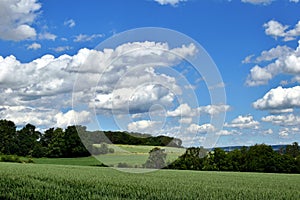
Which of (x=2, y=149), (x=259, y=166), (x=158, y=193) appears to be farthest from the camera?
(x=2, y=149)

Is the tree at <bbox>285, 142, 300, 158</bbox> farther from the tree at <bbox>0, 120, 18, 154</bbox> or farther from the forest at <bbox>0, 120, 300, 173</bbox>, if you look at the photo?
the tree at <bbox>0, 120, 18, 154</bbox>

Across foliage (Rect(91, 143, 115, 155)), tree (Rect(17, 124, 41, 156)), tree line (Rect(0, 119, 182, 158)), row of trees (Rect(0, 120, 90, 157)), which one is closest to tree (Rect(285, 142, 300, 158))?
tree line (Rect(0, 119, 182, 158))

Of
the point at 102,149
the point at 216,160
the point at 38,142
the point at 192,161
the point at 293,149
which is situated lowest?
the point at 102,149

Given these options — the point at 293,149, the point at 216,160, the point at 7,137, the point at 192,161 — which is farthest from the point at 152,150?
the point at 7,137

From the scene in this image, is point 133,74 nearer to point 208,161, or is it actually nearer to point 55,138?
point 208,161

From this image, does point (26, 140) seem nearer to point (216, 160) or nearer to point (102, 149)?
point (216, 160)

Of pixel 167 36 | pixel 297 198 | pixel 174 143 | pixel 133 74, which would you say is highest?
pixel 167 36

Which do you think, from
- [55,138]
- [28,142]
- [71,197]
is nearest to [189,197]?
[71,197]

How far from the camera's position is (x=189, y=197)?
15695 millimetres

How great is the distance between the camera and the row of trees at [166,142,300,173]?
194 feet

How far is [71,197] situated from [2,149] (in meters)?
96.3

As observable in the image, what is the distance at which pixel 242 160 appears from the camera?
199 feet

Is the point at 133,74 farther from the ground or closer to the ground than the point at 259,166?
farther from the ground

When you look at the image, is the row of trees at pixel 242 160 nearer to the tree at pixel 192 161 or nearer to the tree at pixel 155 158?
the tree at pixel 192 161
